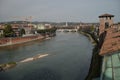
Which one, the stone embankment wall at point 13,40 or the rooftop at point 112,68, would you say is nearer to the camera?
the rooftop at point 112,68

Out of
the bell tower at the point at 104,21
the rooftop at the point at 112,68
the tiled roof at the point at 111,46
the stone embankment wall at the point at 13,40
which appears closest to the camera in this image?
the rooftop at the point at 112,68

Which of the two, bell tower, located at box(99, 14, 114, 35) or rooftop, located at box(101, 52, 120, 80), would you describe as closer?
rooftop, located at box(101, 52, 120, 80)

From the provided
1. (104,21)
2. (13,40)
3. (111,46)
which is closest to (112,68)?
(111,46)

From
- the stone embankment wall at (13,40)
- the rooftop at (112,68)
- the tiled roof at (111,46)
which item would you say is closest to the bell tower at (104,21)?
the tiled roof at (111,46)

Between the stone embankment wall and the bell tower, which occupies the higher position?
the bell tower

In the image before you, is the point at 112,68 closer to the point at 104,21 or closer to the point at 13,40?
the point at 104,21

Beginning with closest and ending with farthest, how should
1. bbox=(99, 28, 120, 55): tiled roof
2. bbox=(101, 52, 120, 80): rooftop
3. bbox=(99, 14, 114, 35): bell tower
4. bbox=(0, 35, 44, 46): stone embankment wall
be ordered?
bbox=(101, 52, 120, 80): rooftop → bbox=(99, 28, 120, 55): tiled roof → bbox=(99, 14, 114, 35): bell tower → bbox=(0, 35, 44, 46): stone embankment wall

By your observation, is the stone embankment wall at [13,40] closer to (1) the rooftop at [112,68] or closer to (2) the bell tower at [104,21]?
(2) the bell tower at [104,21]

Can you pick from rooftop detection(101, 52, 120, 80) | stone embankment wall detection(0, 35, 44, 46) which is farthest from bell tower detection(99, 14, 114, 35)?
stone embankment wall detection(0, 35, 44, 46)

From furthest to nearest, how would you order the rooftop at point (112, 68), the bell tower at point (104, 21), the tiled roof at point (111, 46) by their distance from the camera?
the bell tower at point (104, 21) < the tiled roof at point (111, 46) < the rooftop at point (112, 68)

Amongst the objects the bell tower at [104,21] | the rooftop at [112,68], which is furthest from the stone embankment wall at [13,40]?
the rooftop at [112,68]

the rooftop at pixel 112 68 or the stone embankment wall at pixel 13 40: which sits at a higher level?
the rooftop at pixel 112 68

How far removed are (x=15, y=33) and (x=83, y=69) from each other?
3991cm

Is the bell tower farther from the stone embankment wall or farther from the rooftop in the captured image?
the stone embankment wall
